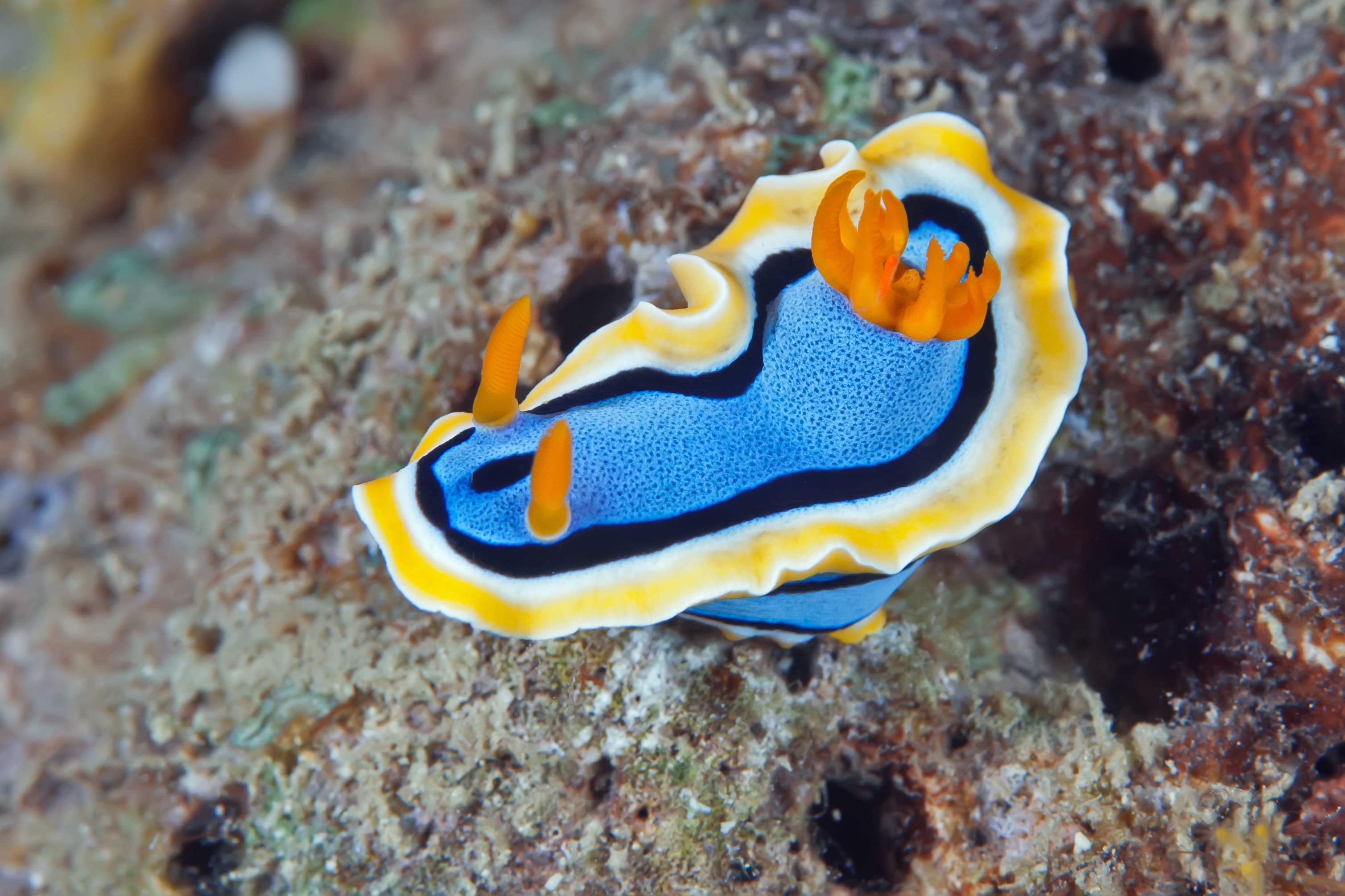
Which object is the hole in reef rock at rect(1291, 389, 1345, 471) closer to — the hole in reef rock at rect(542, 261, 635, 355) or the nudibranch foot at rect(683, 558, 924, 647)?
the nudibranch foot at rect(683, 558, 924, 647)

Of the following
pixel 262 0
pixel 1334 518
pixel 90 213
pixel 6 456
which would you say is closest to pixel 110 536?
pixel 6 456

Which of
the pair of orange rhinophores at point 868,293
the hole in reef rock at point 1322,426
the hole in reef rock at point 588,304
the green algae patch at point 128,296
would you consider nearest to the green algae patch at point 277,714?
the pair of orange rhinophores at point 868,293

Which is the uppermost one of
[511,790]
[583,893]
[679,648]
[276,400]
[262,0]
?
[262,0]

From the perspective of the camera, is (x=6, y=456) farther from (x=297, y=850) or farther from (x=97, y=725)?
(x=297, y=850)

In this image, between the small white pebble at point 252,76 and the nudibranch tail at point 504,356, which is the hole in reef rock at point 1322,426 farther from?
the small white pebble at point 252,76

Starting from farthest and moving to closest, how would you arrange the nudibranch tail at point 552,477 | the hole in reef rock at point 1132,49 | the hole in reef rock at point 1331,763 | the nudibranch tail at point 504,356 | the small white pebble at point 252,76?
the small white pebble at point 252,76
the hole in reef rock at point 1132,49
the hole in reef rock at point 1331,763
the nudibranch tail at point 504,356
the nudibranch tail at point 552,477

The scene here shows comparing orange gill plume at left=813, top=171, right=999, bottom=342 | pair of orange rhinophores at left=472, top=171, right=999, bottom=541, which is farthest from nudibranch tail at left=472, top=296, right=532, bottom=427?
orange gill plume at left=813, top=171, right=999, bottom=342
